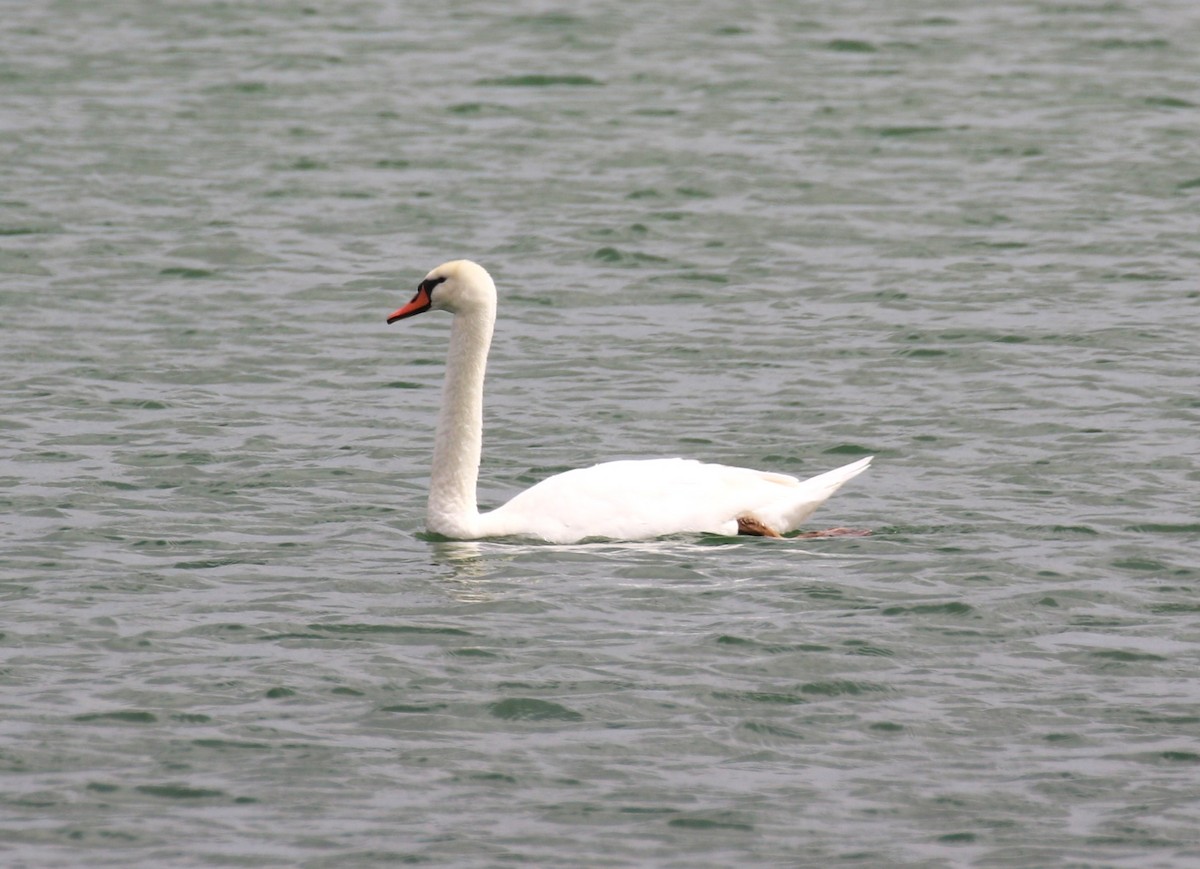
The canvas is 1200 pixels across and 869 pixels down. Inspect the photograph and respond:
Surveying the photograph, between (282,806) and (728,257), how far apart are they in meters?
11.0

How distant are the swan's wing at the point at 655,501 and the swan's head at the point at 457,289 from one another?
1.08 metres

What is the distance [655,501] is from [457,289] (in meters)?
1.60

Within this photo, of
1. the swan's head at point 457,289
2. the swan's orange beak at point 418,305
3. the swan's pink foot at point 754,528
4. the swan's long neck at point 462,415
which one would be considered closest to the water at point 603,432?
the swan's pink foot at point 754,528

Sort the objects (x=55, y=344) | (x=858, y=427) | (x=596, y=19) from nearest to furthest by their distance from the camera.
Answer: (x=858, y=427)
(x=55, y=344)
(x=596, y=19)

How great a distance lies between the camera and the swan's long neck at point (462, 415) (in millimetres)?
12211

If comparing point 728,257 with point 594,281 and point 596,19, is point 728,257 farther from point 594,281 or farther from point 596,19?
point 596,19

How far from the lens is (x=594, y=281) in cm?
1838

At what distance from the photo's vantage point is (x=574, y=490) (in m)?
11.9

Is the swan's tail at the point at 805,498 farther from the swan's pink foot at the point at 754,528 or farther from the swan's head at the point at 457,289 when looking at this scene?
the swan's head at the point at 457,289

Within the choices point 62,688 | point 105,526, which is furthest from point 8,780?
point 105,526

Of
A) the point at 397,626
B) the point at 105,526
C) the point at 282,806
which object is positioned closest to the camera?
the point at 282,806

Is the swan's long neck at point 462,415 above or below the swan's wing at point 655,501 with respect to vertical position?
above

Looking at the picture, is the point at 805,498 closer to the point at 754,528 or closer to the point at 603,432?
the point at 754,528

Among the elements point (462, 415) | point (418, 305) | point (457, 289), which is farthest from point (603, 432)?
point (418, 305)
